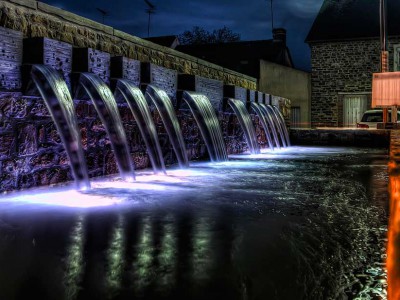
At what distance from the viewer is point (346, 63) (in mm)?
23516

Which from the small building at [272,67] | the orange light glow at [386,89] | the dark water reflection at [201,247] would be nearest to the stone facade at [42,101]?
the dark water reflection at [201,247]

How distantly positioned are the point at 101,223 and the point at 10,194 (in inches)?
66.3

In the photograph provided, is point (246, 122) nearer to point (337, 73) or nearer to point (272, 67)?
point (272, 67)

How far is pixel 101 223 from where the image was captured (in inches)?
111

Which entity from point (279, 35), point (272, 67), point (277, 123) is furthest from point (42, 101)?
point (279, 35)

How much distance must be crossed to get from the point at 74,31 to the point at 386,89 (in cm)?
737

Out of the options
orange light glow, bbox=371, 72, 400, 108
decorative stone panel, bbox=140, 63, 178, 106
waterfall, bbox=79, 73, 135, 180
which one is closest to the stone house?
orange light glow, bbox=371, 72, 400, 108

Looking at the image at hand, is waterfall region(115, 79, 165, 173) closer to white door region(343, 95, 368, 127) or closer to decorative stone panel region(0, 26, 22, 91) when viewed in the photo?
decorative stone panel region(0, 26, 22, 91)

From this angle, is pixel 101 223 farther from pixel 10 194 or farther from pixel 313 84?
pixel 313 84

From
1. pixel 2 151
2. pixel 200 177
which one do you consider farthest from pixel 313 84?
pixel 2 151

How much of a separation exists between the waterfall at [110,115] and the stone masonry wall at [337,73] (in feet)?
64.3

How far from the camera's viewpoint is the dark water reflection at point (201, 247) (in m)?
1.71

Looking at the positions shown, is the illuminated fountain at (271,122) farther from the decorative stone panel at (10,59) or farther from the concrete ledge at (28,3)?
the decorative stone panel at (10,59)

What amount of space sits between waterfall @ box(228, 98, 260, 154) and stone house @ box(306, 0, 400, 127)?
46.5ft
